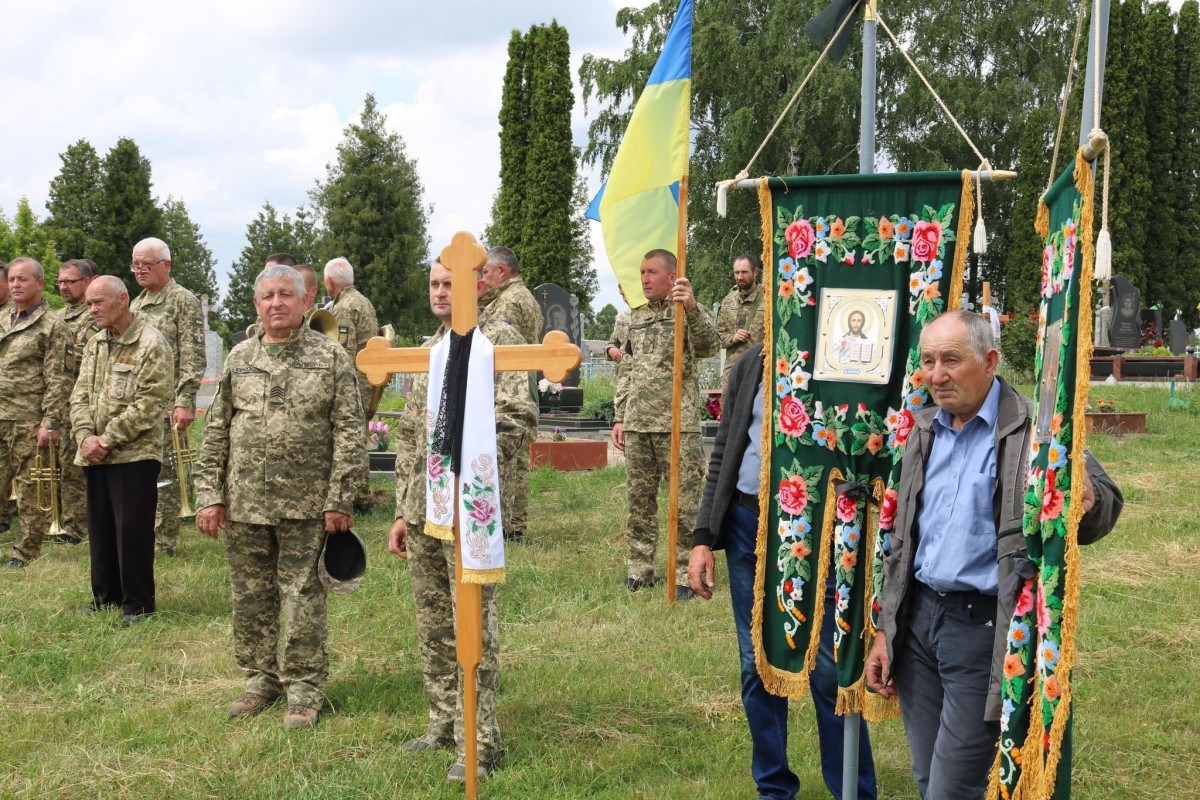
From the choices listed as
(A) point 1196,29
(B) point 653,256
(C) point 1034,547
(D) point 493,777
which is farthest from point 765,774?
(A) point 1196,29

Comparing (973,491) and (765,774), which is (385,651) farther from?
(973,491)

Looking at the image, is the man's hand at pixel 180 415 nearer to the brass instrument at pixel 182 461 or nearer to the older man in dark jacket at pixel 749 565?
the brass instrument at pixel 182 461

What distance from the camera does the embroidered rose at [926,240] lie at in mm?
3475

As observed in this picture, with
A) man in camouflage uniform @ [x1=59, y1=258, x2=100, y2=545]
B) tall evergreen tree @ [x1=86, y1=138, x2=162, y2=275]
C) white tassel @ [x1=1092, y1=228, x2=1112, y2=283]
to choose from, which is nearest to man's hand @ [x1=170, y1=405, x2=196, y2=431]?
man in camouflage uniform @ [x1=59, y1=258, x2=100, y2=545]

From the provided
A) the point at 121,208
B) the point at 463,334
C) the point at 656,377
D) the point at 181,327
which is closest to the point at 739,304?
the point at 656,377

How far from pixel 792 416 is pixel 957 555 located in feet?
2.82

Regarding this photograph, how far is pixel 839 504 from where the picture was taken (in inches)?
142

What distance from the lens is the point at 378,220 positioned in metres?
47.4

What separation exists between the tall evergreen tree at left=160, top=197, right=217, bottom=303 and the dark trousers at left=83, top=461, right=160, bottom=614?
4293 centimetres

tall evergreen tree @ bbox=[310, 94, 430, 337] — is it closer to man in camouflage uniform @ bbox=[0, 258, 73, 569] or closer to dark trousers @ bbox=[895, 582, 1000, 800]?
man in camouflage uniform @ bbox=[0, 258, 73, 569]

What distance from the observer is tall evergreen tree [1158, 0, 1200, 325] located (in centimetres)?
3183

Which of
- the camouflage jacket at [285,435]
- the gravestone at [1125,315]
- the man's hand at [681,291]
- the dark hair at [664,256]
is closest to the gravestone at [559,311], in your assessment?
the dark hair at [664,256]

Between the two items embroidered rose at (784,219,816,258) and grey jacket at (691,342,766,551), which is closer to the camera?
embroidered rose at (784,219,816,258)

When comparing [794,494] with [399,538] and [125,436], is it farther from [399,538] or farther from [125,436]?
[125,436]
